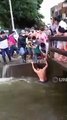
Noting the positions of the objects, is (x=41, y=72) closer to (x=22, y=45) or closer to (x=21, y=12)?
(x=22, y=45)

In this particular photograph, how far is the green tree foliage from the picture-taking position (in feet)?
158

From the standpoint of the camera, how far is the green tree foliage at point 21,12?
48.1 m

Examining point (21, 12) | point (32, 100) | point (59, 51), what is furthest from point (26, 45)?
point (21, 12)

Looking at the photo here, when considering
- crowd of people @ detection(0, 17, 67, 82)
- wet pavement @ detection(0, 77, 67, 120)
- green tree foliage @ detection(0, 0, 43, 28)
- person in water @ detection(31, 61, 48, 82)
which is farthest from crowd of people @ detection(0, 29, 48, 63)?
green tree foliage @ detection(0, 0, 43, 28)

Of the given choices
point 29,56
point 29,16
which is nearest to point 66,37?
point 29,56

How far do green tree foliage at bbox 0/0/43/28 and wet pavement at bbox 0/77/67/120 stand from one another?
3221cm

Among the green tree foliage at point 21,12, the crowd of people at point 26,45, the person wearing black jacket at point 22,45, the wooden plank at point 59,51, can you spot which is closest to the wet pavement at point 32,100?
the wooden plank at point 59,51

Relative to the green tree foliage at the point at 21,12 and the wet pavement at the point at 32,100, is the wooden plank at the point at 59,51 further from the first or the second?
the green tree foliage at the point at 21,12

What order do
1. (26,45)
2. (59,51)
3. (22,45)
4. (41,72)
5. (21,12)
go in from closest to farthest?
(59,51) → (41,72) → (22,45) → (26,45) → (21,12)

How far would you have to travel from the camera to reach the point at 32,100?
12969 mm

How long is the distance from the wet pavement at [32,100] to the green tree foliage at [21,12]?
106ft

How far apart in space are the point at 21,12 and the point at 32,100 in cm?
3708

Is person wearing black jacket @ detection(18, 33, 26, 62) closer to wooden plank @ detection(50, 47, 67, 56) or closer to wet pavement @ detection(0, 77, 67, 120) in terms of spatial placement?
wet pavement @ detection(0, 77, 67, 120)

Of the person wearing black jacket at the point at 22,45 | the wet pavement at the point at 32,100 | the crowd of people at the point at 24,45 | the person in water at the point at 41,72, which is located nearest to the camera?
the wet pavement at the point at 32,100
